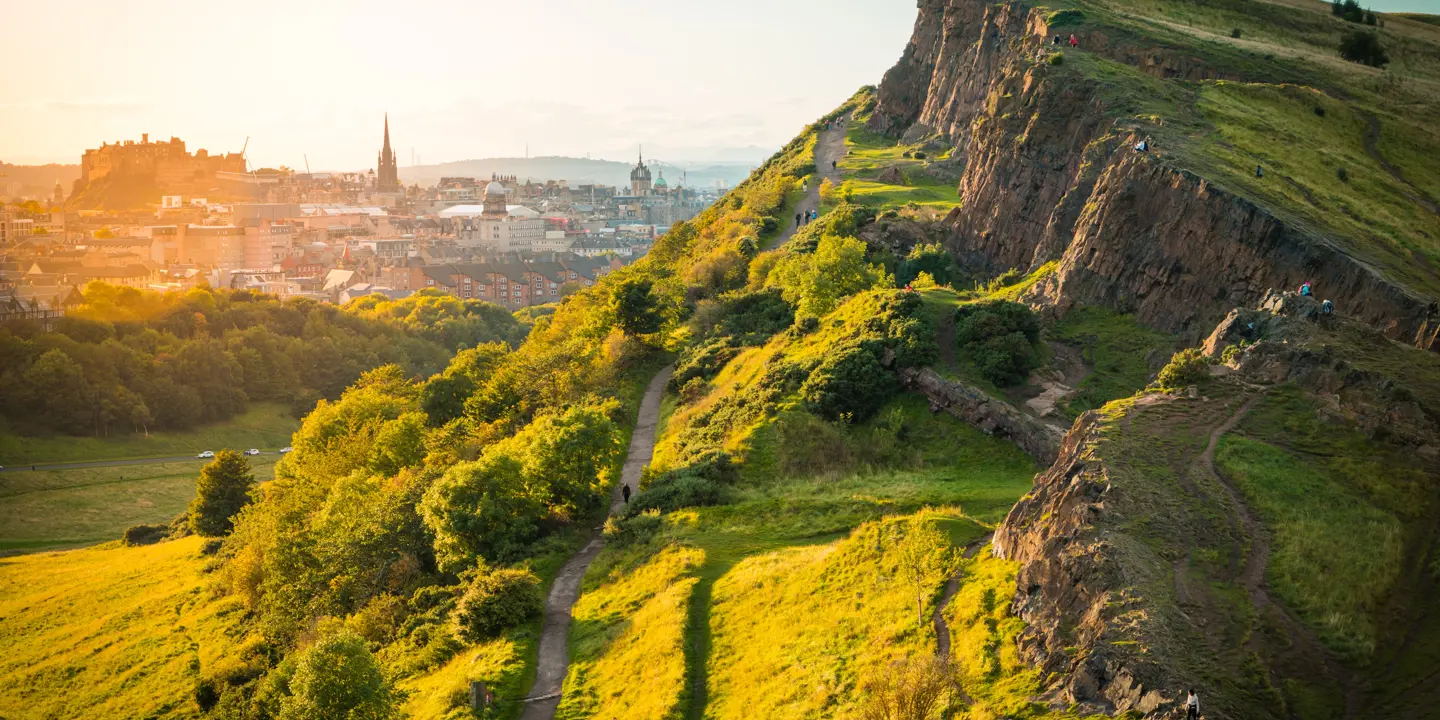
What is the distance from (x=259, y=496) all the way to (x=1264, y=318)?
69490 millimetres

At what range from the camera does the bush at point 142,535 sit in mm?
80875

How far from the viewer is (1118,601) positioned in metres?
21.6

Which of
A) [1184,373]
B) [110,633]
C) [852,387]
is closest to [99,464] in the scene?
[110,633]

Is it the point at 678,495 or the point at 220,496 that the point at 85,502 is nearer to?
the point at 220,496

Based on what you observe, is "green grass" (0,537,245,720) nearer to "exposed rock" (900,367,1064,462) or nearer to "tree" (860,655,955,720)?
"exposed rock" (900,367,1064,462)

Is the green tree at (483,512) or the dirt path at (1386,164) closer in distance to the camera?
the green tree at (483,512)

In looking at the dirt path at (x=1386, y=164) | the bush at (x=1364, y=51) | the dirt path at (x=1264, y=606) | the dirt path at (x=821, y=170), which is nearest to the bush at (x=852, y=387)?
the dirt path at (x=1264, y=606)

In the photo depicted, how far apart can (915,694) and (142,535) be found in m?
78.3

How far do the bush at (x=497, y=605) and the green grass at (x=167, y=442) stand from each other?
91.0 m

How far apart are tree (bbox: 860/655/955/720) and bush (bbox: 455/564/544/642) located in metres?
17.1

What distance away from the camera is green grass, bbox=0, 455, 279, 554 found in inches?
3410

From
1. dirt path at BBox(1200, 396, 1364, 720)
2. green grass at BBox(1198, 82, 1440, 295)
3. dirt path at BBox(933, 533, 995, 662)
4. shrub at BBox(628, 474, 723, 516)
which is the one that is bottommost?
shrub at BBox(628, 474, 723, 516)

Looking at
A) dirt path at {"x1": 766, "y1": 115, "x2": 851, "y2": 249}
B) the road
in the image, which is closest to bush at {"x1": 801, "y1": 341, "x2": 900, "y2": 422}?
dirt path at {"x1": 766, "y1": 115, "x2": 851, "y2": 249}

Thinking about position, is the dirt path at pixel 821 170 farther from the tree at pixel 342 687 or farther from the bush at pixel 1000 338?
the tree at pixel 342 687
